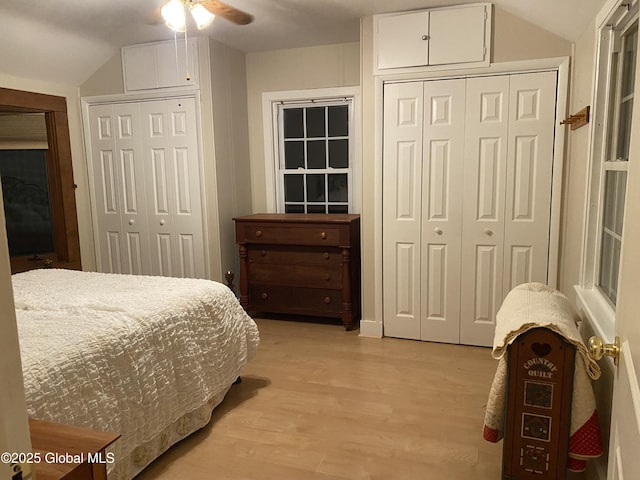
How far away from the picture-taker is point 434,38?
132 inches

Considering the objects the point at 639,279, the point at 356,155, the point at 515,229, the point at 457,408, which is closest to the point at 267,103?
the point at 356,155

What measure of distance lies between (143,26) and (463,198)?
2740mm

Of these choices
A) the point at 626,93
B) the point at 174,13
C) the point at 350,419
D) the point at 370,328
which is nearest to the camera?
the point at 626,93

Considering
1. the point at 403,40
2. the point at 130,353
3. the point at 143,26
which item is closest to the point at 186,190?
the point at 143,26

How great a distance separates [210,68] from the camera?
398cm

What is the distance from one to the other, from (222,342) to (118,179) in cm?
255

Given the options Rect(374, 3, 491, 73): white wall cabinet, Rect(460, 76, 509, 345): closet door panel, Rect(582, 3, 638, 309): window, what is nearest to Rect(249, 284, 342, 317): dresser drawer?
Rect(460, 76, 509, 345): closet door panel

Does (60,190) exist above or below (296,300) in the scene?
above

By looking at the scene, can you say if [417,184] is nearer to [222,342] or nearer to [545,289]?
[545,289]

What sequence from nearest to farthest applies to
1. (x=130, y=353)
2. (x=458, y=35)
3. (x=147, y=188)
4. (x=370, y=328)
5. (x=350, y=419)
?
(x=130, y=353) < (x=350, y=419) < (x=458, y=35) < (x=370, y=328) < (x=147, y=188)

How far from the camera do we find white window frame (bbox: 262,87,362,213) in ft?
14.0

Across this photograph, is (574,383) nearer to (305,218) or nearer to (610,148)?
(610,148)

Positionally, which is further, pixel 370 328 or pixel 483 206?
pixel 370 328

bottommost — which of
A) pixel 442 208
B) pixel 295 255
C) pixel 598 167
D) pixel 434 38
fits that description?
pixel 295 255
